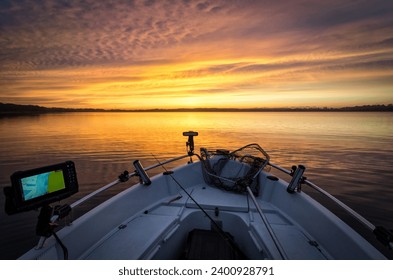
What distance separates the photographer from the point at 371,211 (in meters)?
7.10

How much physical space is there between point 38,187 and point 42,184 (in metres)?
0.04

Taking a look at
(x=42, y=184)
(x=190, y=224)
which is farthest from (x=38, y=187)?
(x=190, y=224)

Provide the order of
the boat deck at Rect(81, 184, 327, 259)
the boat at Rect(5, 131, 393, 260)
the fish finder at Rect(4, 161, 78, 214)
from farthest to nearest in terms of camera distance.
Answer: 1. the boat deck at Rect(81, 184, 327, 259)
2. the boat at Rect(5, 131, 393, 260)
3. the fish finder at Rect(4, 161, 78, 214)

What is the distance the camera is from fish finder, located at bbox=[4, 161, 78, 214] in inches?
72.0

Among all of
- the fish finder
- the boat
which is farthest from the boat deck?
the fish finder

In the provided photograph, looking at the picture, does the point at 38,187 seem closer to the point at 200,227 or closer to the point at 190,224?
the point at 190,224

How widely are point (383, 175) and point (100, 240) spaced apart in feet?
44.2

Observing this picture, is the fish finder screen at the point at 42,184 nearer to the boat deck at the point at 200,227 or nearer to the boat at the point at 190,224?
the boat at the point at 190,224

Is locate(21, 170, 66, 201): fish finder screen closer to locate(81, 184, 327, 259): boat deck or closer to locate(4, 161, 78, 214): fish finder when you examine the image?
locate(4, 161, 78, 214): fish finder

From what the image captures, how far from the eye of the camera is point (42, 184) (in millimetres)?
2027

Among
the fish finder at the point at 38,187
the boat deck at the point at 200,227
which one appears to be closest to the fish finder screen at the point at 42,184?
the fish finder at the point at 38,187

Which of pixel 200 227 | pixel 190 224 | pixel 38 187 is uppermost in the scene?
pixel 38 187

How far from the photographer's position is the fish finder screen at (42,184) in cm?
191
